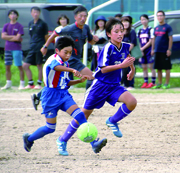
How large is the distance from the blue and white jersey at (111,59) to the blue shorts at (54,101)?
2.26 ft

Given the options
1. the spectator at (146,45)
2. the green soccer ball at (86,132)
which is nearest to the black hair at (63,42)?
the green soccer ball at (86,132)

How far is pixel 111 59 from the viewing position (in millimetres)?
4543

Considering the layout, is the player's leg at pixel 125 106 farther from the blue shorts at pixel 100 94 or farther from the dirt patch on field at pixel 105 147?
the dirt patch on field at pixel 105 147

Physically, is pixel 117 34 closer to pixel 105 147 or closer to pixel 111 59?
pixel 111 59

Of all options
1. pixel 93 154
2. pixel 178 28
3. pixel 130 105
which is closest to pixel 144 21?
pixel 178 28

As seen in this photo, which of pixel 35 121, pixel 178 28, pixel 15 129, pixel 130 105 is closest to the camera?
pixel 130 105

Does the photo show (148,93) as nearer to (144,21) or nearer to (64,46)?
(144,21)

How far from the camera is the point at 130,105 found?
448cm

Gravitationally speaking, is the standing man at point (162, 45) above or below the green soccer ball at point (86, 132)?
above

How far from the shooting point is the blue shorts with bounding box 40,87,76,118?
405 cm

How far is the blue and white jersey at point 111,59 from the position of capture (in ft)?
14.7

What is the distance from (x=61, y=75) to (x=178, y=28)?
288 inches

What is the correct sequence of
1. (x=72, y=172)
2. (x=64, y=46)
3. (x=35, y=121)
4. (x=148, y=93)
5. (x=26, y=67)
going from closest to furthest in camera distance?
1. (x=72, y=172)
2. (x=64, y=46)
3. (x=35, y=121)
4. (x=148, y=93)
5. (x=26, y=67)

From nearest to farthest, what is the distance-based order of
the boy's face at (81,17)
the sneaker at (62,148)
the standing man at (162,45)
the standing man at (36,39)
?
the sneaker at (62,148)
the boy's face at (81,17)
the standing man at (162,45)
the standing man at (36,39)
